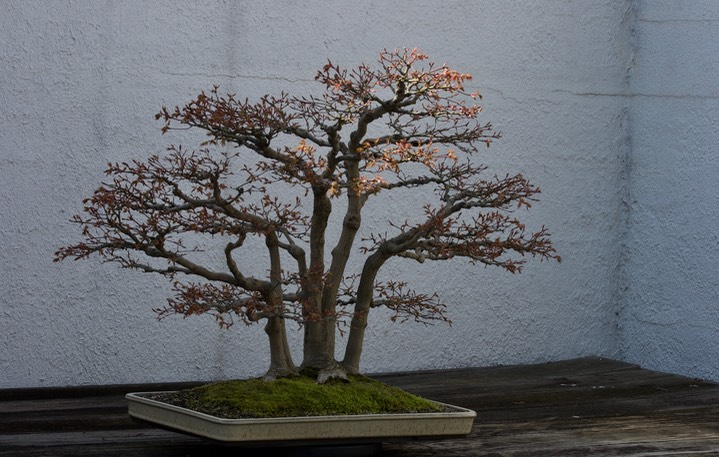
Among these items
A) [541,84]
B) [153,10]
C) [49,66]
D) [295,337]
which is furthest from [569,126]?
[49,66]

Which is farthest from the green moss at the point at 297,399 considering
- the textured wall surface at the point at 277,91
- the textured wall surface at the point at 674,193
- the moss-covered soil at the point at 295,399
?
the textured wall surface at the point at 674,193

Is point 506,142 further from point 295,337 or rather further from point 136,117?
point 136,117

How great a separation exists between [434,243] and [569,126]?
1768 mm

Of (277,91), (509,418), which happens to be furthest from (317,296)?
(277,91)

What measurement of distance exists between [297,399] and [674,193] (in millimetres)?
2022

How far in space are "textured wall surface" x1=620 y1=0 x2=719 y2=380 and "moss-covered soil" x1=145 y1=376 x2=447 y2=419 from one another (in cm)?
169

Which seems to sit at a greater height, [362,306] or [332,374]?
[362,306]

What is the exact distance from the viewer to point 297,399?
1646mm

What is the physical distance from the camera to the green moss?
1619mm

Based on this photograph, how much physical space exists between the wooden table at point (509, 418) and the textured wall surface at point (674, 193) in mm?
143

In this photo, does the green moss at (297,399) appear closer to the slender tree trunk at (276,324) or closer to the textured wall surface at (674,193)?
the slender tree trunk at (276,324)

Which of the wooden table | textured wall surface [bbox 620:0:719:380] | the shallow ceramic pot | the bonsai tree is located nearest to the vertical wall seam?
textured wall surface [bbox 620:0:719:380]

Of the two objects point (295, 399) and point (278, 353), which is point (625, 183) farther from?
point (295, 399)

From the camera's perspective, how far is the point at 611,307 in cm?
344
